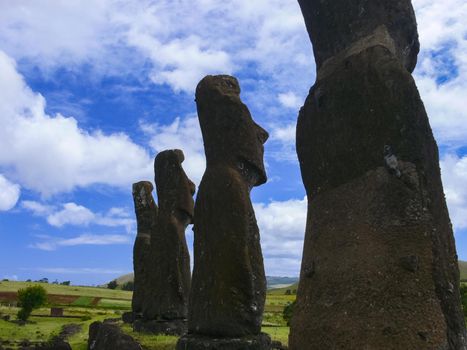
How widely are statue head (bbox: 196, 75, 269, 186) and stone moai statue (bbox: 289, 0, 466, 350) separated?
5225mm

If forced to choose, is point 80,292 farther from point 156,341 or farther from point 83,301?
point 156,341

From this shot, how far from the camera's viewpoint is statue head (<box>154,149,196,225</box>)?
50.0 ft

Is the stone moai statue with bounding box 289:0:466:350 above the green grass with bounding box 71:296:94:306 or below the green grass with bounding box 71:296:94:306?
below

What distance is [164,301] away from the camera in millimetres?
14828

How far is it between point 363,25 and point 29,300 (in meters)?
31.9

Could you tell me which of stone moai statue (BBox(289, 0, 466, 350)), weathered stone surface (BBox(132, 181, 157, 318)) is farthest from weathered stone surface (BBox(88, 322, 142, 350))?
stone moai statue (BBox(289, 0, 466, 350))

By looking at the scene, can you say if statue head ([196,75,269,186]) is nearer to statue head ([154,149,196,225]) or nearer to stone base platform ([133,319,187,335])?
statue head ([154,149,196,225])

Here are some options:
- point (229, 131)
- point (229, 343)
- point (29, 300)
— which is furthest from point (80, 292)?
point (229, 343)

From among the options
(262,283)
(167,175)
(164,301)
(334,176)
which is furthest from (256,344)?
(167,175)

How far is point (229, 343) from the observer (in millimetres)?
8531

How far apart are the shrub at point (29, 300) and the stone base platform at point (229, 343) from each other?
2525 cm

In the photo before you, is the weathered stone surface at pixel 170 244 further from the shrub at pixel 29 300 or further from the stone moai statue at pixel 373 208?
the shrub at pixel 29 300

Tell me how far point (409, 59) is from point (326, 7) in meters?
0.90

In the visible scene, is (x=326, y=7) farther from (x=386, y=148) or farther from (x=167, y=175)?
(x=167, y=175)
